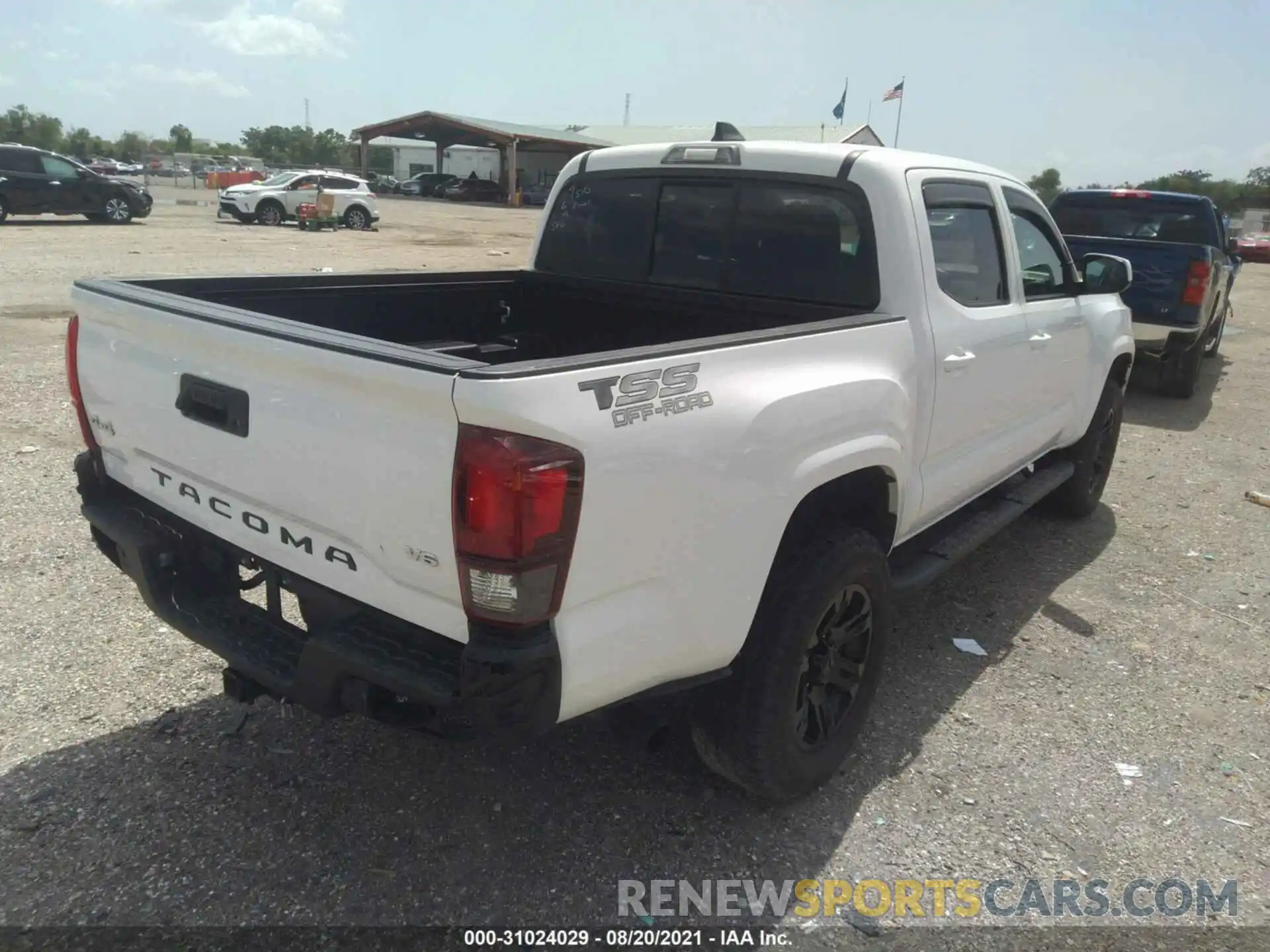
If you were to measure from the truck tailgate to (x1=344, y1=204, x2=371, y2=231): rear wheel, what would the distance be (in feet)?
87.7

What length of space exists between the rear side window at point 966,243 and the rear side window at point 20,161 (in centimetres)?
2439

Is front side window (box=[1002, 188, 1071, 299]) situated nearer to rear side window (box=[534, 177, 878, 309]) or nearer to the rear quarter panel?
rear side window (box=[534, 177, 878, 309])

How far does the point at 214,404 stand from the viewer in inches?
96.9

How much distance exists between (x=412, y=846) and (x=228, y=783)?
676mm

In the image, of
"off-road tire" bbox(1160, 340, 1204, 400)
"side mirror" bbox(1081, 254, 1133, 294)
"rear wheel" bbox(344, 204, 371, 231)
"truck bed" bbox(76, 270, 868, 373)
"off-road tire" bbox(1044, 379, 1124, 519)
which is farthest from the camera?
"rear wheel" bbox(344, 204, 371, 231)

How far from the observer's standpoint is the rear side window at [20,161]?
21.9 m

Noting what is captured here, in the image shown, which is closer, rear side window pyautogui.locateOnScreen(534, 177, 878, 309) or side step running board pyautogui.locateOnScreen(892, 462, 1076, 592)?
rear side window pyautogui.locateOnScreen(534, 177, 878, 309)

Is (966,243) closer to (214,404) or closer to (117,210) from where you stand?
(214,404)

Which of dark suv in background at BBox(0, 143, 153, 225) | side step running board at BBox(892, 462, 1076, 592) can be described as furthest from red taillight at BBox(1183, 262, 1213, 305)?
dark suv in background at BBox(0, 143, 153, 225)

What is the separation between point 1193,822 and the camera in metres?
3.09

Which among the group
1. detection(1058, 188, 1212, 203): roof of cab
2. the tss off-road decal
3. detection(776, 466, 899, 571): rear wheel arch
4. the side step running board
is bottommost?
the side step running board

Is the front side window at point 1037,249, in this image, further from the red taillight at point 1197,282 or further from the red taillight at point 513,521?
the red taillight at point 1197,282

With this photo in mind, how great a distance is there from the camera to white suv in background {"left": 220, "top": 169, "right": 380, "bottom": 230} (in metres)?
27.4

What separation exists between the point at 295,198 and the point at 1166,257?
24.9 m
